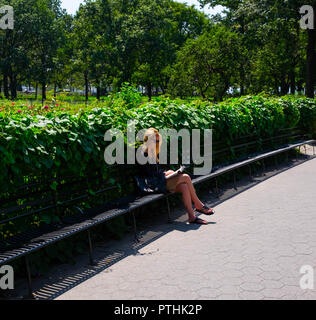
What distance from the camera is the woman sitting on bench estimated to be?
6117mm

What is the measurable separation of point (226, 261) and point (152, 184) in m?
1.92

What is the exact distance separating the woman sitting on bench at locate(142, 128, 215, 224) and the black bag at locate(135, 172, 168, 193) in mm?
34

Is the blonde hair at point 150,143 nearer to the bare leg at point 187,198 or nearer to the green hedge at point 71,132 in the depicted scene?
the green hedge at point 71,132

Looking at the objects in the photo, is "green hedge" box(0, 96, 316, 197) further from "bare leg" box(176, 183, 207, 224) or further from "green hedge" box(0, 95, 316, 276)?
"bare leg" box(176, 183, 207, 224)

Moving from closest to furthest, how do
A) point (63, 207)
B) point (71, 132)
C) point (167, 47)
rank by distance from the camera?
1. point (71, 132)
2. point (63, 207)
3. point (167, 47)

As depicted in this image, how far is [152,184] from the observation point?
20.6ft

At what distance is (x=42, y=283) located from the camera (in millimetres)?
4328

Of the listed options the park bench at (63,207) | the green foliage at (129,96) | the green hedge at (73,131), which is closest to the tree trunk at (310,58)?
the green hedge at (73,131)

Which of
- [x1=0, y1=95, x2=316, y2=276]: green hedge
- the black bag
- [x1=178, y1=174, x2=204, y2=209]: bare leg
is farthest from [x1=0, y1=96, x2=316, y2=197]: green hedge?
[x1=178, y1=174, x2=204, y2=209]: bare leg

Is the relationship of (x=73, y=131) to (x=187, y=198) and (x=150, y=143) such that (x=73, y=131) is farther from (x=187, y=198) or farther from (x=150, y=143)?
(x=187, y=198)

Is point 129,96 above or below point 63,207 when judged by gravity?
above

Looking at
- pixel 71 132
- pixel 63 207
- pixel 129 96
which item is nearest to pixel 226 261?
pixel 63 207
